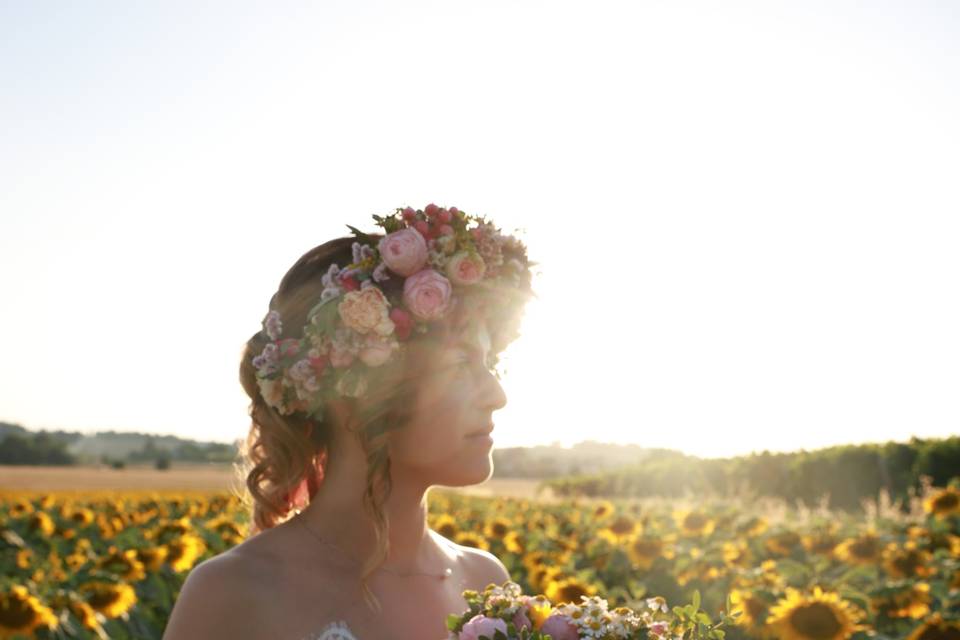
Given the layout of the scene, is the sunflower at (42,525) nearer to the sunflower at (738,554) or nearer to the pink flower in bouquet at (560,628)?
the sunflower at (738,554)

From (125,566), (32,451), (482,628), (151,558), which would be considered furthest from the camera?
(32,451)

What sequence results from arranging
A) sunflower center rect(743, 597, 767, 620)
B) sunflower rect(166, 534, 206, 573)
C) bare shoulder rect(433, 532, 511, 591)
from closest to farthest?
bare shoulder rect(433, 532, 511, 591), sunflower center rect(743, 597, 767, 620), sunflower rect(166, 534, 206, 573)

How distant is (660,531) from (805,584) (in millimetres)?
2836

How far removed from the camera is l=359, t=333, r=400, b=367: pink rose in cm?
350

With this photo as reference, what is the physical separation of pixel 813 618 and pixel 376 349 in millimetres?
3695

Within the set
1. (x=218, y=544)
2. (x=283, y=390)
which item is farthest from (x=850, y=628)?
(x=218, y=544)

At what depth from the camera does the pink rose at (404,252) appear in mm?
3578

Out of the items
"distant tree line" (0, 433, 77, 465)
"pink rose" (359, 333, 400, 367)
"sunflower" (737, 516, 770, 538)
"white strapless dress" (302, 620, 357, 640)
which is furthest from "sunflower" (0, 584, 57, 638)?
"distant tree line" (0, 433, 77, 465)

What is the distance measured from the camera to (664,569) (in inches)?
339

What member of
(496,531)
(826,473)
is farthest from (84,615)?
A: (826,473)

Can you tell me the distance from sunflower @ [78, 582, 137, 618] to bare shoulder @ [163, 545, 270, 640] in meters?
4.20

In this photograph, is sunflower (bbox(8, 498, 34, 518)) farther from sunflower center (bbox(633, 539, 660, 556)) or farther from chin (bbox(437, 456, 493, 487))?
chin (bbox(437, 456, 493, 487))

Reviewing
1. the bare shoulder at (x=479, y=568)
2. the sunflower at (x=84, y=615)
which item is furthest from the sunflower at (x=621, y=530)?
the bare shoulder at (x=479, y=568)

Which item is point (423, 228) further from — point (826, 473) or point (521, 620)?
point (826, 473)
